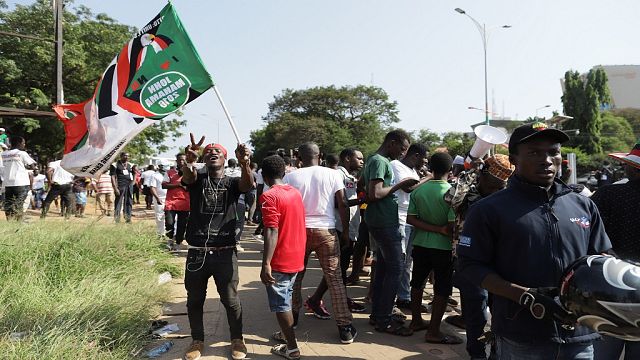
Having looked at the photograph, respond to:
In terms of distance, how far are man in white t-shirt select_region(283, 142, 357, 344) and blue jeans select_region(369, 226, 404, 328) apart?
34 cm

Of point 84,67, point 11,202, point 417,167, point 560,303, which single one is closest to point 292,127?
point 84,67

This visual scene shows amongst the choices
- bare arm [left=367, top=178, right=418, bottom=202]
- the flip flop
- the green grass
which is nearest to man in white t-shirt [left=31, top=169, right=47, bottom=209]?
the green grass

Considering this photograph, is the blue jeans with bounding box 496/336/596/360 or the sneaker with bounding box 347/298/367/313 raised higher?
the blue jeans with bounding box 496/336/596/360

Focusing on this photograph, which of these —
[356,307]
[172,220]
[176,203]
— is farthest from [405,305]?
[172,220]

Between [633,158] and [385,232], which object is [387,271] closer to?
[385,232]

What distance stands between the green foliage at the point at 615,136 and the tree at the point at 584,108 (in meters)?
2.49

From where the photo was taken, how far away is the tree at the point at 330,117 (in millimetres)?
55406

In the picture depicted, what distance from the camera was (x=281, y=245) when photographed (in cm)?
412

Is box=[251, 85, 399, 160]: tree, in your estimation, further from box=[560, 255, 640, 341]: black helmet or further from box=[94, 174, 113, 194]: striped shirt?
box=[560, 255, 640, 341]: black helmet

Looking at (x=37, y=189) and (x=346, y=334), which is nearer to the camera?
(x=346, y=334)

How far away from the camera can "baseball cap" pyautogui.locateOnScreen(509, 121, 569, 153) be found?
221cm

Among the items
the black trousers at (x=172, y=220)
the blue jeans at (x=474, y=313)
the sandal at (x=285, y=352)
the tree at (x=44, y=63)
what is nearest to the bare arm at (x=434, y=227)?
the blue jeans at (x=474, y=313)

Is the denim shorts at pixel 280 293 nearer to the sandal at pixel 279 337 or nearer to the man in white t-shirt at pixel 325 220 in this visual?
the man in white t-shirt at pixel 325 220

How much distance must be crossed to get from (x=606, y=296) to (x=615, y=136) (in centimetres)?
6142
